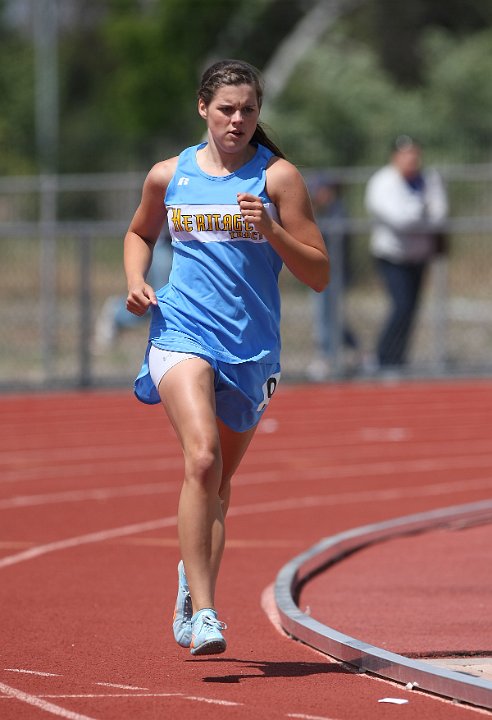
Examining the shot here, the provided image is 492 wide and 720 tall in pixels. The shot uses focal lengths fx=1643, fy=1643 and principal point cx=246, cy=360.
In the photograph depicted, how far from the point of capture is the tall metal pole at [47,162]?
18.4 meters

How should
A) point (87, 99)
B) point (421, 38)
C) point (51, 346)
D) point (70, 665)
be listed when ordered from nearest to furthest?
point (70, 665), point (51, 346), point (421, 38), point (87, 99)

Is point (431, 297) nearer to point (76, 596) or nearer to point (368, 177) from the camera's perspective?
point (368, 177)

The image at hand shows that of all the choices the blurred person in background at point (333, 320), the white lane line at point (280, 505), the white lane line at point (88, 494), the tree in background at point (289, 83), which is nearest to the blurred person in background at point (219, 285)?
the white lane line at point (280, 505)

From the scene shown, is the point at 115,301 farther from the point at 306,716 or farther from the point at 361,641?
the point at 306,716

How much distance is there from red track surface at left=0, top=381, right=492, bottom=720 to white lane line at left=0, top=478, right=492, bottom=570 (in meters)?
0.02

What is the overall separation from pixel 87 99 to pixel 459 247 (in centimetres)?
3759

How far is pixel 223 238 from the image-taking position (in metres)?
6.00

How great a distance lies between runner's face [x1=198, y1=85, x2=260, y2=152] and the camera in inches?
236

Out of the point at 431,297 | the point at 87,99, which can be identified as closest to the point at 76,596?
the point at 431,297

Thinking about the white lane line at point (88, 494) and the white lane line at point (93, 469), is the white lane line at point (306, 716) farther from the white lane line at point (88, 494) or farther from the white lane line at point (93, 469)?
the white lane line at point (93, 469)

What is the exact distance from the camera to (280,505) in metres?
10.5

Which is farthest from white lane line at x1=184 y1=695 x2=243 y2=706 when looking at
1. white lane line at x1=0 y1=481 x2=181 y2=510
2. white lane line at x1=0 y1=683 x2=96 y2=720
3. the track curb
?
white lane line at x1=0 y1=481 x2=181 y2=510

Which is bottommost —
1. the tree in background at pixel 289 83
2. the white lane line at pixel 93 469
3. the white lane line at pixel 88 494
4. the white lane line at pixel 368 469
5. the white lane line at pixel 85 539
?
the white lane line at pixel 85 539

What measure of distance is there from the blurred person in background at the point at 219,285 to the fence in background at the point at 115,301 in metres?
11.5
